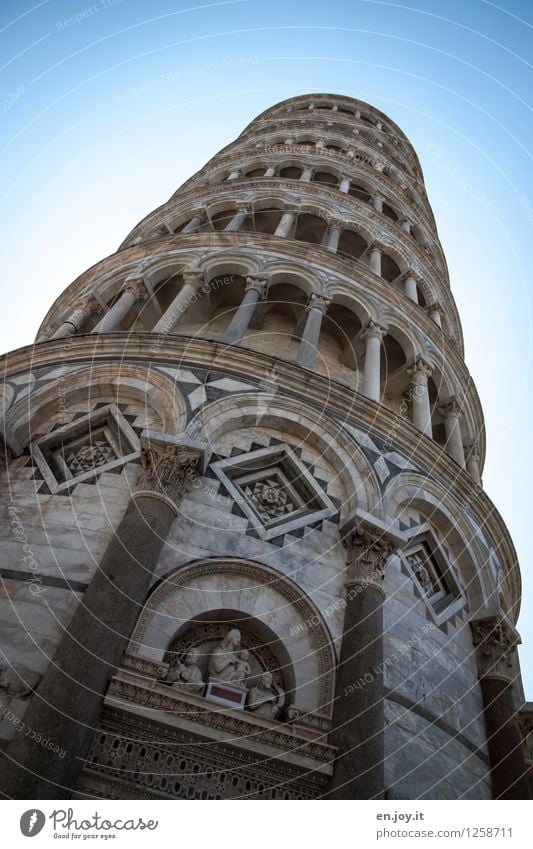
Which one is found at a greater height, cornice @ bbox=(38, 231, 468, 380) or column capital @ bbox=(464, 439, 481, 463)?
cornice @ bbox=(38, 231, 468, 380)

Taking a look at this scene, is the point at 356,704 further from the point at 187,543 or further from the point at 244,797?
the point at 187,543

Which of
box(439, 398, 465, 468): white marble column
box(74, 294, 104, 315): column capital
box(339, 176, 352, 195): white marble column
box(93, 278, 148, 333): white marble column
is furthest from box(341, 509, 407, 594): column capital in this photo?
box(339, 176, 352, 195): white marble column

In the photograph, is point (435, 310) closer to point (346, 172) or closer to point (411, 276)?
point (411, 276)

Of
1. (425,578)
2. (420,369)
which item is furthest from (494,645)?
(420,369)

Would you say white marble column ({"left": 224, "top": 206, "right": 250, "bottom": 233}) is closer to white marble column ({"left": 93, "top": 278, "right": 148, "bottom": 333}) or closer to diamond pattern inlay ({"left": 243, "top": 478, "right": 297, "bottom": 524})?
white marble column ({"left": 93, "top": 278, "right": 148, "bottom": 333})

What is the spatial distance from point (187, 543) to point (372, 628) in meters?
2.32

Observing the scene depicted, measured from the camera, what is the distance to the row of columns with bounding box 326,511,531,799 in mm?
5684

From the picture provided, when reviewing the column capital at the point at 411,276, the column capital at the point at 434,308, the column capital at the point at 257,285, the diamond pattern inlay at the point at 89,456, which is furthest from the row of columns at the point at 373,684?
the column capital at the point at 411,276

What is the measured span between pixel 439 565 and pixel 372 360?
4256mm

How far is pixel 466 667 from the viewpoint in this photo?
26.7 ft

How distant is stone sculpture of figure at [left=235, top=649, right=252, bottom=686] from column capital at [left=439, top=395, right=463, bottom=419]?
812 cm

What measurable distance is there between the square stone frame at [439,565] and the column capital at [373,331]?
14.6ft

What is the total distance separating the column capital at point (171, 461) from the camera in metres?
7.05

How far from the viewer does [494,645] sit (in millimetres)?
8484
